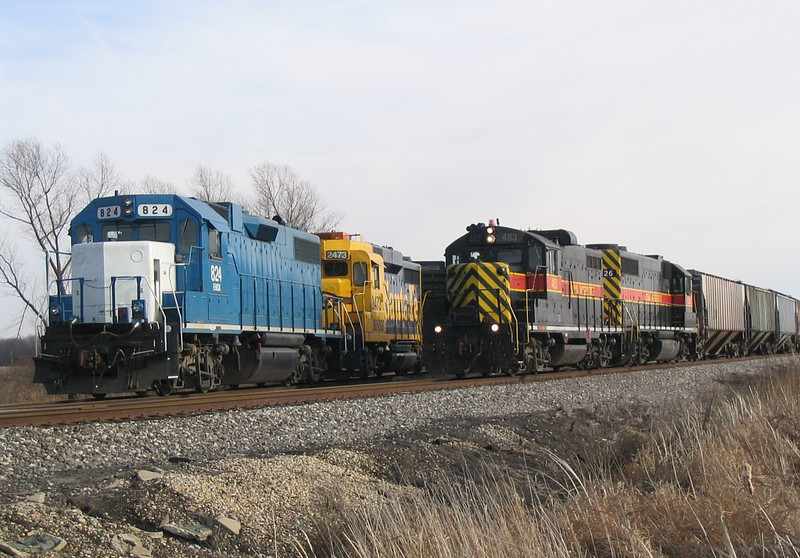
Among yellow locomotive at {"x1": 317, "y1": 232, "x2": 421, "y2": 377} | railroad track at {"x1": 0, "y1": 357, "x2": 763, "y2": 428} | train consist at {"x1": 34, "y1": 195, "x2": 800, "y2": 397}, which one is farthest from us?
yellow locomotive at {"x1": 317, "y1": 232, "x2": 421, "y2": 377}

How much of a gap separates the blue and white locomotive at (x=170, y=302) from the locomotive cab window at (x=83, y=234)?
0.7 inches

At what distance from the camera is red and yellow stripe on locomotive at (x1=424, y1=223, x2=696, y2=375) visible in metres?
18.4

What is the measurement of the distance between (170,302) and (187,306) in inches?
10.6

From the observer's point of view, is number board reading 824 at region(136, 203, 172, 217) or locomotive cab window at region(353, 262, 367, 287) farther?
locomotive cab window at region(353, 262, 367, 287)

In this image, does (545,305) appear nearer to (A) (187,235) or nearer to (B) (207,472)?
(A) (187,235)

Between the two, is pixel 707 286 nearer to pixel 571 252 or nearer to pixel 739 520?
pixel 571 252

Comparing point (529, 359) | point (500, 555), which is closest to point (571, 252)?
point (529, 359)

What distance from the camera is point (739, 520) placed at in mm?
5320

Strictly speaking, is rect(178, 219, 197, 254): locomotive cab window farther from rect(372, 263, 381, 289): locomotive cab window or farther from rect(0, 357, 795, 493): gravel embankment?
rect(372, 263, 381, 289): locomotive cab window

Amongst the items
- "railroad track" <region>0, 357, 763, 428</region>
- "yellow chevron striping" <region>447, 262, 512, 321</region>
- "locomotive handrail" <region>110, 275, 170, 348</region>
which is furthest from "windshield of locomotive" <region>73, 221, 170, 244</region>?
"yellow chevron striping" <region>447, 262, 512, 321</region>

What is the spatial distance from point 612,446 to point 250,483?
4091mm

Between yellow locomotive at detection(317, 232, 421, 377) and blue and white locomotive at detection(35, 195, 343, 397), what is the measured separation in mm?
2230

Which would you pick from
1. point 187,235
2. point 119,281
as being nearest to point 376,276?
point 187,235

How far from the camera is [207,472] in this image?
21.6ft
